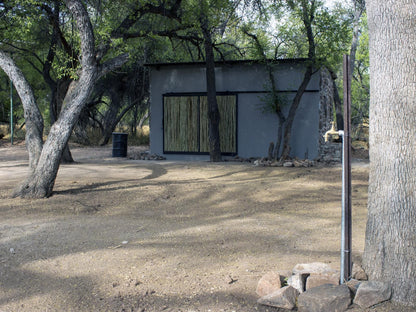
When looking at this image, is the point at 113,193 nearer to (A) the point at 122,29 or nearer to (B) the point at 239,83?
(A) the point at 122,29

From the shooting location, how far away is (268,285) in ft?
12.0

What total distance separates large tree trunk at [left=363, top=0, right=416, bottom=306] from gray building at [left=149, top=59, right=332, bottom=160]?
1101 cm

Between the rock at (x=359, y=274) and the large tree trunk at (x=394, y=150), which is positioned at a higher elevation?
the large tree trunk at (x=394, y=150)

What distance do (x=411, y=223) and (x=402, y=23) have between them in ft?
5.02

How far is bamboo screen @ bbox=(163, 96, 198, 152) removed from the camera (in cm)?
1561

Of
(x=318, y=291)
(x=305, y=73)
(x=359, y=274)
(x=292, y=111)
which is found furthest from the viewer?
(x=305, y=73)

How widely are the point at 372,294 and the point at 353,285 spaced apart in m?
0.22

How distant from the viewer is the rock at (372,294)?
A: 11.0 feet

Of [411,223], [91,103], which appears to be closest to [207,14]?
[411,223]

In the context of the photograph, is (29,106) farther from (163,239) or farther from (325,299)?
(325,299)

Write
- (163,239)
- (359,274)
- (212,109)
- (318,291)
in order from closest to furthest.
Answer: (318,291) → (359,274) → (163,239) → (212,109)

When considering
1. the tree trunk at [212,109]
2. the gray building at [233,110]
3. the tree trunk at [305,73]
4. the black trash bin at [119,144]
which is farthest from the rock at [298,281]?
the black trash bin at [119,144]

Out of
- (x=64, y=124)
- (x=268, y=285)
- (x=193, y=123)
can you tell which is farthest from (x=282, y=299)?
(x=193, y=123)

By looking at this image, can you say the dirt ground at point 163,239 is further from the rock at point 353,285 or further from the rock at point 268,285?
the rock at point 353,285
